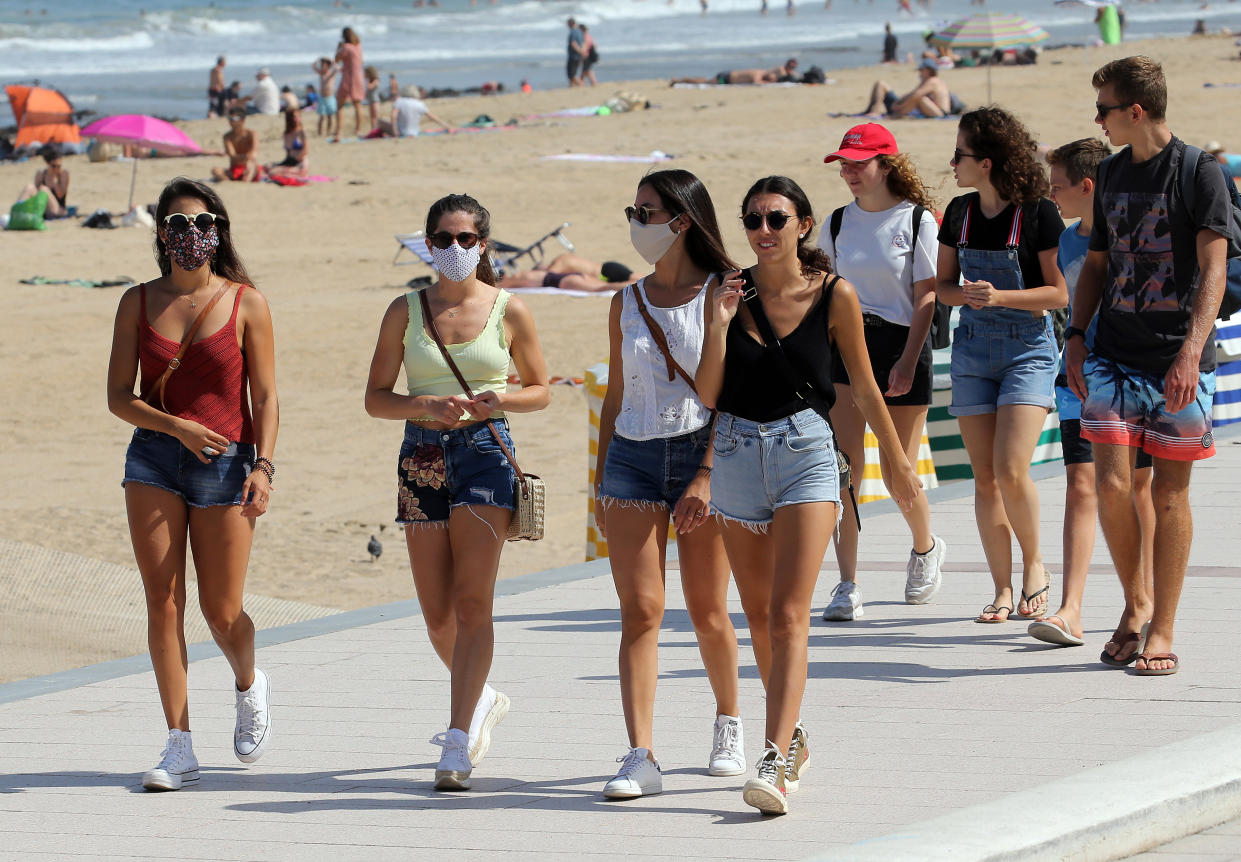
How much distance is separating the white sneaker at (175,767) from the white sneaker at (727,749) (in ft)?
5.13

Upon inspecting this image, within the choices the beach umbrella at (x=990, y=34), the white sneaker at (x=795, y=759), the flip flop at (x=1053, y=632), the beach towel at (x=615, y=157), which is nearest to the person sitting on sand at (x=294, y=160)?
the beach towel at (x=615, y=157)

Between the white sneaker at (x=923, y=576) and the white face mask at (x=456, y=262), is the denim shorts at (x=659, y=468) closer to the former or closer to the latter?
the white face mask at (x=456, y=262)

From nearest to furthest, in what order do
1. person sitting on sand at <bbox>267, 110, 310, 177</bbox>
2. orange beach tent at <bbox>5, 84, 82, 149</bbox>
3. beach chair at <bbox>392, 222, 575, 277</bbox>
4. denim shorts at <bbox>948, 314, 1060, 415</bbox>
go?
denim shorts at <bbox>948, 314, 1060, 415</bbox>, beach chair at <bbox>392, 222, 575, 277</bbox>, person sitting on sand at <bbox>267, 110, 310, 177</bbox>, orange beach tent at <bbox>5, 84, 82, 149</bbox>

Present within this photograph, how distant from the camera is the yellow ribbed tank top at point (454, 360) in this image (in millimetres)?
5090

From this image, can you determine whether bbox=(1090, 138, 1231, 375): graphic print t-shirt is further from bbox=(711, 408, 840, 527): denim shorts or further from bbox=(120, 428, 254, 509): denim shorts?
bbox=(120, 428, 254, 509): denim shorts

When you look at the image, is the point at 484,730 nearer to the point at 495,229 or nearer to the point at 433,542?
the point at 433,542

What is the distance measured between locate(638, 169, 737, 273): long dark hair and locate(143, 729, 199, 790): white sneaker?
2089mm

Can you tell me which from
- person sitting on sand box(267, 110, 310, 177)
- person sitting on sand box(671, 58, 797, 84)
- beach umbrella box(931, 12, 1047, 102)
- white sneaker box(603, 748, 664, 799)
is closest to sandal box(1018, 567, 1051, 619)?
white sneaker box(603, 748, 664, 799)

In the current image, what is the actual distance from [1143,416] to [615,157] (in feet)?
72.5

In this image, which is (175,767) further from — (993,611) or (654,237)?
(993,611)

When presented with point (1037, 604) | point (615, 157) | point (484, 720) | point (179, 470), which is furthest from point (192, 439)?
point (615, 157)

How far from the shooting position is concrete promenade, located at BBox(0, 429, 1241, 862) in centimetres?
431

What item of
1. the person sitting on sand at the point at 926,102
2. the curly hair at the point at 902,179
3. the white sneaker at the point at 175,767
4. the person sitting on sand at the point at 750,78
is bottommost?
the white sneaker at the point at 175,767

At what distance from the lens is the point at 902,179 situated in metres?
6.72
